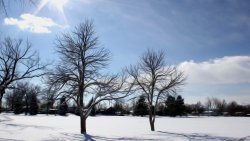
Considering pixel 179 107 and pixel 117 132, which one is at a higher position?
pixel 179 107

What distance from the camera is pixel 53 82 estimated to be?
25.0 m

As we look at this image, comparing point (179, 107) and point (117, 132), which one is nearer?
point (117, 132)

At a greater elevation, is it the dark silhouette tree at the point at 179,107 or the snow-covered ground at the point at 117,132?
the dark silhouette tree at the point at 179,107

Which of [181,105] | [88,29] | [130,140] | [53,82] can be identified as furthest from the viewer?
[181,105]

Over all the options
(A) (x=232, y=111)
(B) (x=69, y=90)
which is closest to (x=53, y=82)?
(B) (x=69, y=90)

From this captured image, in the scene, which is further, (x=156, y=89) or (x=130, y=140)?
(x=156, y=89)

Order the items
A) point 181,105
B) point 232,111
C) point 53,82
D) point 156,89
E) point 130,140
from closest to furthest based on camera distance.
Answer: point 130,140
point 53,82
point 156,89
point 181,105
point 232,111

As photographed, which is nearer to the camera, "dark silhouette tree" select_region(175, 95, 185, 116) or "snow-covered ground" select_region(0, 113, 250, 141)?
"snow-covered ground" select_region(0, 113, 250, 141)

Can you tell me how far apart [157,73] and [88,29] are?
27.1 ft

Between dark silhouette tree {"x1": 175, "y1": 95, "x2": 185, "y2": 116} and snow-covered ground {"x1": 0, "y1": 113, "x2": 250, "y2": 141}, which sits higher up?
dark silhouette tree {"x1": 175, "y1": 95, "x2": 185, "y2": 116}

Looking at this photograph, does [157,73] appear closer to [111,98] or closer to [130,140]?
[111,98]

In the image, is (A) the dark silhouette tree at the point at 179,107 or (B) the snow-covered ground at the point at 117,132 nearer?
(B) the snow-covered ground at the point at 117,132

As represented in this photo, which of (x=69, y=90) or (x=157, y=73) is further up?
(x=157, y=73)

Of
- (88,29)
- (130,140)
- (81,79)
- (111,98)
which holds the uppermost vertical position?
(88,29)
